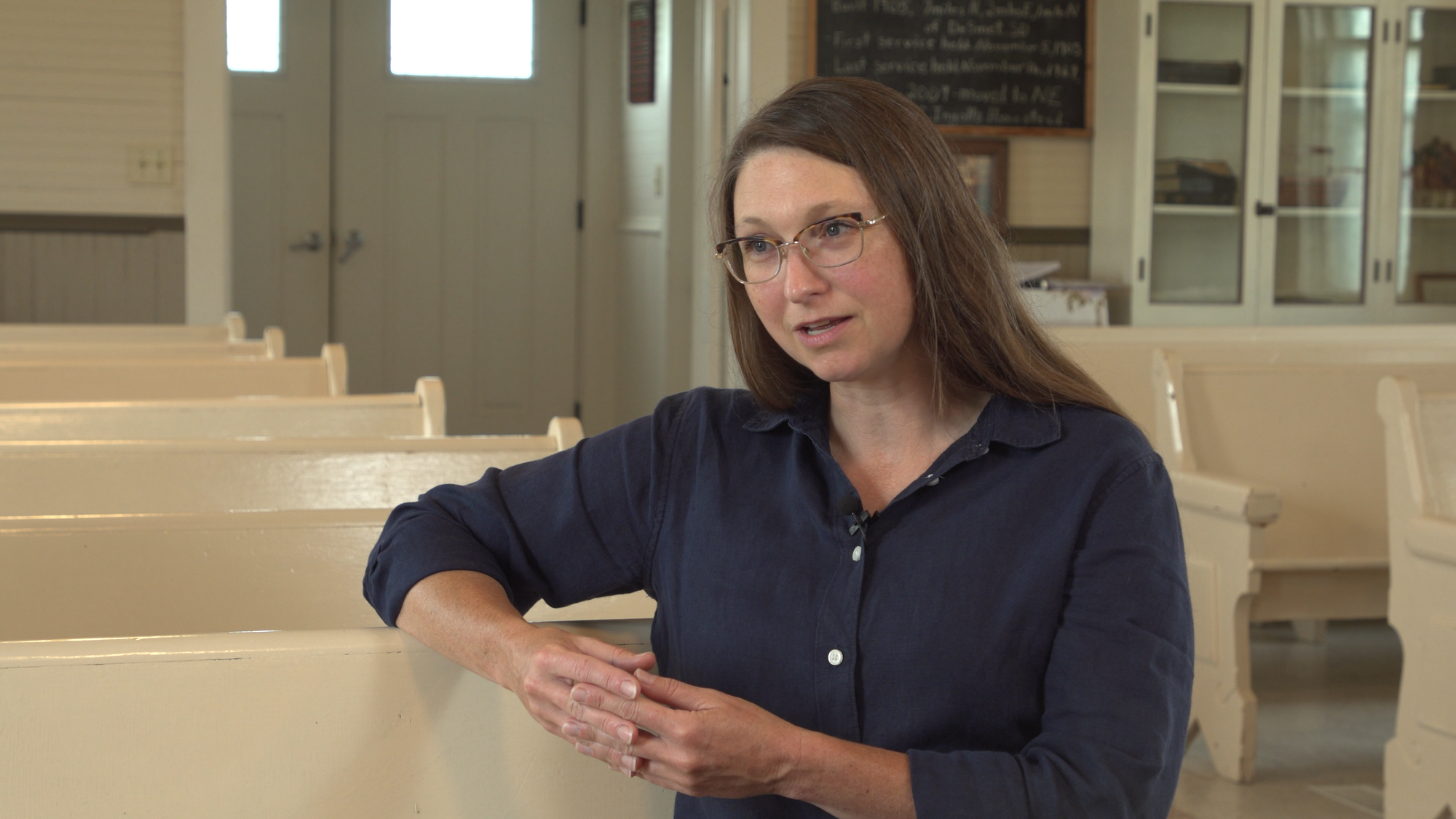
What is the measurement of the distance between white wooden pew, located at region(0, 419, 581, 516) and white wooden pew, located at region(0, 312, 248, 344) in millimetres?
1579

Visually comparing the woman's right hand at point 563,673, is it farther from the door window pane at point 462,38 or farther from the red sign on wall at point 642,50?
the door window pane at point 462,38

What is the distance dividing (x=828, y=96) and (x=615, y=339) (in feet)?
16.5

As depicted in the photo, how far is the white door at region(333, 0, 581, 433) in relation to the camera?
5.77 metres

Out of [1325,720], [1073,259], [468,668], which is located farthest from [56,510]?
[1073,259]

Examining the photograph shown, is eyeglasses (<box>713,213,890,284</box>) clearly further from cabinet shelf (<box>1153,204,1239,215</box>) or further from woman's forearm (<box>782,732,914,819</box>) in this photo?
cabinet shelf (<box>1153,204,1239,215</box>)

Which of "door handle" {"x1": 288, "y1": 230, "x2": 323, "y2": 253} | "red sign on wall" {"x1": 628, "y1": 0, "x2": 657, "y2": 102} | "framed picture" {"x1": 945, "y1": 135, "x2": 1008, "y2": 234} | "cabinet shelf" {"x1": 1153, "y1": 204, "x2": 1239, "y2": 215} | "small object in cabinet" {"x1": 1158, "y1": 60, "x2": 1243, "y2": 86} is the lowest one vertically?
"door handle" {"x1": 288, "y1": 230, "x2": 323, "y2": 253}

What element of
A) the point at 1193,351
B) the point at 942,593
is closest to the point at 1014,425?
the point at 942,593

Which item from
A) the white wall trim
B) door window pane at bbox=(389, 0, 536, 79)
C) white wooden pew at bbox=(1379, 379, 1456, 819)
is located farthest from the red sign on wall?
white wooden pew at bbox=(1379, 379, 1456, 819)

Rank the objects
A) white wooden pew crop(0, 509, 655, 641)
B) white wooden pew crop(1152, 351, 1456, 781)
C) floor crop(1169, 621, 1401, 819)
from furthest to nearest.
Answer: white wooden pew crop(1152, 351, 1456, 781)
floor crop(1169, 621, 1401, 819)
white wooden pew crop(0, 509, 655, 641)

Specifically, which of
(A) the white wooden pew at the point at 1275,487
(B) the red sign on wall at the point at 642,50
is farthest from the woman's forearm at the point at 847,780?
(B) the red sign on wall at the point at 642,50

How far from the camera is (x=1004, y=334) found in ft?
3.52

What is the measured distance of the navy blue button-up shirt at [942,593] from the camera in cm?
92

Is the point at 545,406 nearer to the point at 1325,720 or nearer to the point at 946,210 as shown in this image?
the point at 1325,720

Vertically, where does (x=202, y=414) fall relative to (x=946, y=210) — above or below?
below
